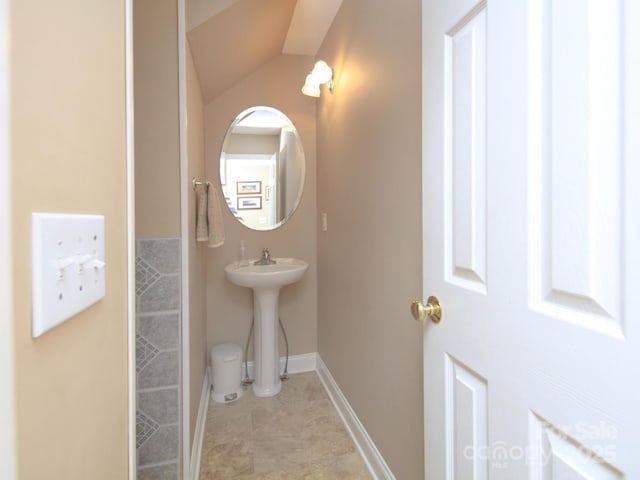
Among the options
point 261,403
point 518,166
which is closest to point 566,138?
point 518,166

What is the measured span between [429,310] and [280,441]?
136 cm

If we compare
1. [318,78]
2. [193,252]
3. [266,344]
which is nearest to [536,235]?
[193,252]

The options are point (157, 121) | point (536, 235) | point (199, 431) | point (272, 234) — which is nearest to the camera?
point (536, 235)

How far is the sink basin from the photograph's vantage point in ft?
6.43

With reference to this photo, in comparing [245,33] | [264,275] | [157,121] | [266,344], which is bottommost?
[266,344]

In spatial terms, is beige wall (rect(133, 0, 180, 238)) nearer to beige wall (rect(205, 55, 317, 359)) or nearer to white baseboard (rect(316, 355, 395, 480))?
beige wall (rect(205, 55, 317, 359))

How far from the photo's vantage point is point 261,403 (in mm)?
2066

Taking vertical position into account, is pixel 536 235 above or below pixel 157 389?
above

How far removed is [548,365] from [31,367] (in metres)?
0.67

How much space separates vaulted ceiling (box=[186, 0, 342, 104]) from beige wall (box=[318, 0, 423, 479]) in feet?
0.60

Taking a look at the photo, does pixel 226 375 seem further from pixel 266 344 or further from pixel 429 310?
pixel 429 310

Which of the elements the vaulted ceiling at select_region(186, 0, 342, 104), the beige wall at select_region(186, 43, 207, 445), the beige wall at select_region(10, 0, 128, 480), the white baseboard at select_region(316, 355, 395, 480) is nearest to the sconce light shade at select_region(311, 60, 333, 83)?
the vaulted ceiling at select_region(186, 0, 342, 104)

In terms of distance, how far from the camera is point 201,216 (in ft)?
5.38

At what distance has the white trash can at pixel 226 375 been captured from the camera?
2.05 meters
